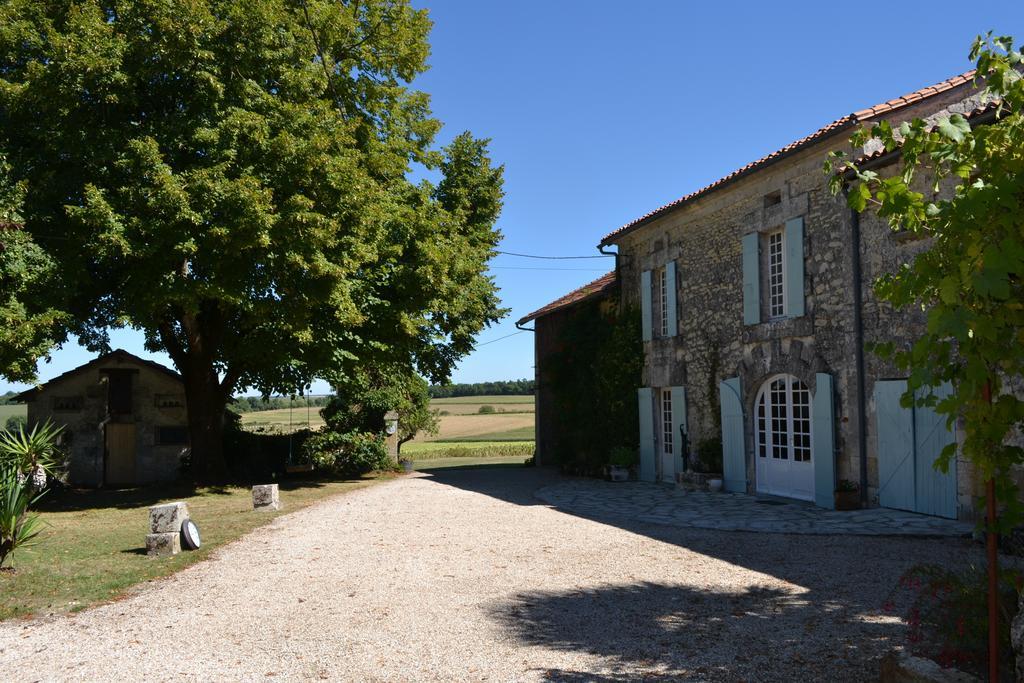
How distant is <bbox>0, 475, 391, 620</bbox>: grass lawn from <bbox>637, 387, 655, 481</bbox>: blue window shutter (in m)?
6.60

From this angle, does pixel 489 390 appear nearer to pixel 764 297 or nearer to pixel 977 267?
pixel 764 297

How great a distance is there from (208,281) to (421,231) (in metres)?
4.81

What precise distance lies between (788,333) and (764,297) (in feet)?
3.28

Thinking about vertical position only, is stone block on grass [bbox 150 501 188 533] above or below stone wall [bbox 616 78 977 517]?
below

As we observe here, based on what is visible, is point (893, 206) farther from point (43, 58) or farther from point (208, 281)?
point (43, 58)

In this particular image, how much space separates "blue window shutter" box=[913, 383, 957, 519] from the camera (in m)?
9.57

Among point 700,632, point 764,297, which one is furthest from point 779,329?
point 700,632

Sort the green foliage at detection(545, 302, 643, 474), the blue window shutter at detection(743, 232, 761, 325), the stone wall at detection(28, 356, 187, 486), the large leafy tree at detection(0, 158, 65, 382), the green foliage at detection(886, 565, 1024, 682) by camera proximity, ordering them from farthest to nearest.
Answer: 1. the stone wall at detection(28, 356, 187, 486)
2. the green foliage at detection(545, 302, 643, 474)
3. the blue window shutter at detection(743, 232, 761, 325)
4. the large leafy tree at detection(0, 158, 65, 382)
5. the green foliage at detection(886, 565, 1024, 682)

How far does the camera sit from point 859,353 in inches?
429

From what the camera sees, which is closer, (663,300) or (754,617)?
(754,617)

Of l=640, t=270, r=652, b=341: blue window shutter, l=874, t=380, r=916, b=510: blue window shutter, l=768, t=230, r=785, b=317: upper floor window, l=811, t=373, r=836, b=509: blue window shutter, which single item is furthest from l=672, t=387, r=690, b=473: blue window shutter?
l=874, t=380, r=916, b=510: blue window shutter

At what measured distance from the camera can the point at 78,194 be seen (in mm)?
12516

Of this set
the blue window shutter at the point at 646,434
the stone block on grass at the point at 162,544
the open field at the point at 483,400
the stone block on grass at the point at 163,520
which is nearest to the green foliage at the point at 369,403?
the blue window shutter at the point at 646,434

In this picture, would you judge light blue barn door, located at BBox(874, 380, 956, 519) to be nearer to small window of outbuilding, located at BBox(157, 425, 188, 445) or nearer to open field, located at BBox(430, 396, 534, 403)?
small window of outbuilding, located at BBox(157, 425, 188, 445)
